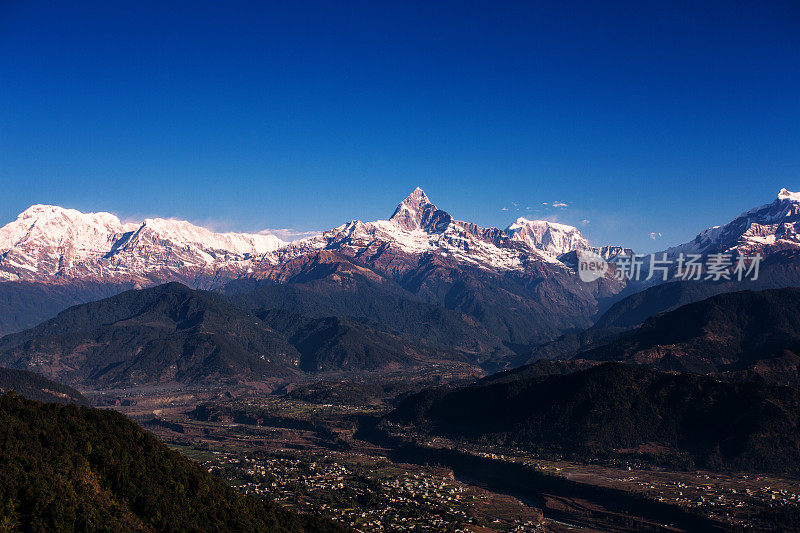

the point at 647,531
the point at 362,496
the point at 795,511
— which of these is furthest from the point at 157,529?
the point at 795,511

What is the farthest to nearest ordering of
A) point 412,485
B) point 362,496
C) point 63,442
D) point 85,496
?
point 412,485 < point 362,496 < point 63,442 < point 85,496

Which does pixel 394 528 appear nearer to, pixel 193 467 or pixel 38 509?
pixel 193 467

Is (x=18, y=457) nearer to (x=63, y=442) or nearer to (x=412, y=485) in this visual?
(x=63, y=442)

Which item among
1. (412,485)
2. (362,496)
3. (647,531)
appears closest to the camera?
(647,531)

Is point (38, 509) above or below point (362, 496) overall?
above

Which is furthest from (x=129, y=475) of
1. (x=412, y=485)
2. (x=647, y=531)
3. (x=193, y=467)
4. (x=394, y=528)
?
(x=647, y=531)

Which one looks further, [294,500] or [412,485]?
[412,485]
